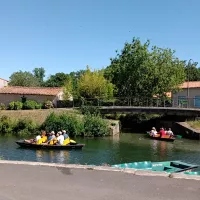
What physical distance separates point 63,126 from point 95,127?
11.9 ft

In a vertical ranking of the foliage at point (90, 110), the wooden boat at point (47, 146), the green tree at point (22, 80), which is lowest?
the wooden boat at point (47, 146)

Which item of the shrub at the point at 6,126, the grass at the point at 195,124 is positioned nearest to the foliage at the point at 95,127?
the shrub at the point at 6,126

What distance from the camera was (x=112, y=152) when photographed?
29109mm

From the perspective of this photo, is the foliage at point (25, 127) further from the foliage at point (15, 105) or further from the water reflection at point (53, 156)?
the water reflection at point (53, 156)

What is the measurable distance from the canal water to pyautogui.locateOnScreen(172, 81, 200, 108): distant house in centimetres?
1421

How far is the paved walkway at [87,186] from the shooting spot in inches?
270

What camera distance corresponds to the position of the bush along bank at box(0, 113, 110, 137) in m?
39.6

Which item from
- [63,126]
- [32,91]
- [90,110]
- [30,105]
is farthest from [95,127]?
[32,91]

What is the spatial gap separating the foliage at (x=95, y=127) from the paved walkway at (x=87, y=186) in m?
31.2

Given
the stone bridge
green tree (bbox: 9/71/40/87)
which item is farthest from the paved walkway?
green tree (bbox: 9/71/40/87)

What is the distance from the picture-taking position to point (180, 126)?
42031 mm

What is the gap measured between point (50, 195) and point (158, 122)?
4279 cm

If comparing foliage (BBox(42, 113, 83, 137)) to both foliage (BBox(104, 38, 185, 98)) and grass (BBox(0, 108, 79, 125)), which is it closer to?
grass (BBox(0, 108, 79, 125))

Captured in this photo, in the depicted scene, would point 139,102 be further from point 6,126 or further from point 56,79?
point 56,79
